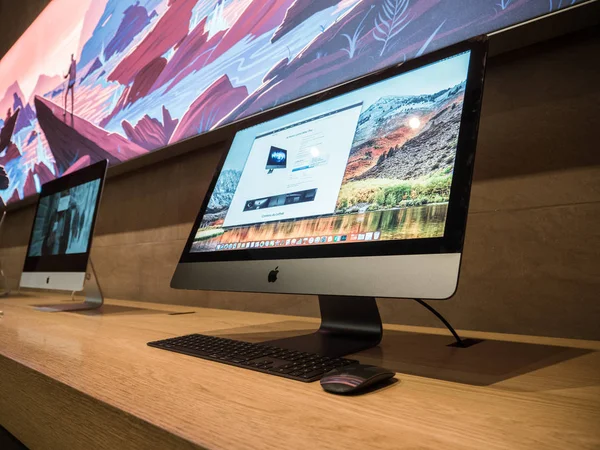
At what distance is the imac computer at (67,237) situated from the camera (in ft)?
4.82

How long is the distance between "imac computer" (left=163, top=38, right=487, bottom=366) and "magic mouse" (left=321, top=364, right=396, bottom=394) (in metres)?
0.11

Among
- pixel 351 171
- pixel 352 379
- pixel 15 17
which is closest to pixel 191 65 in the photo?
pixel 351 171

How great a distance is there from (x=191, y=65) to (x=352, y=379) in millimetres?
1523

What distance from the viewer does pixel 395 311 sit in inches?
42.8

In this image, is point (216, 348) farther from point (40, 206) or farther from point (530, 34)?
point (40, 206)

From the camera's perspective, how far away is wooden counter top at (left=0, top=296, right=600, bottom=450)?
0.37 metres

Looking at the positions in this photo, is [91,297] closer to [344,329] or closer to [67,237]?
[67,237]

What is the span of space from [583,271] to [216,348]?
65 cm

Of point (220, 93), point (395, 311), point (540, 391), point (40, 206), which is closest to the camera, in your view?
point (540, 391)

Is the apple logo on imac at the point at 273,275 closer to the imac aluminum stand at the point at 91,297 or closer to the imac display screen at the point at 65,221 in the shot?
the imac display screen at the point at 65,221

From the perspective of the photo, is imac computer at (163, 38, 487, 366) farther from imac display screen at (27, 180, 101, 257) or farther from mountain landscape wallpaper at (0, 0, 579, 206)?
imac display screen at (27, 180, 101, 257)

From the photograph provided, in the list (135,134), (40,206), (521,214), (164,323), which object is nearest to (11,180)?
(40,206)

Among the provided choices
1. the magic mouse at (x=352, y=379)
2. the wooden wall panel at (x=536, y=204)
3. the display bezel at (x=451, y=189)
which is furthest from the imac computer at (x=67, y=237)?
the magic mouse at (x=352, y=379)

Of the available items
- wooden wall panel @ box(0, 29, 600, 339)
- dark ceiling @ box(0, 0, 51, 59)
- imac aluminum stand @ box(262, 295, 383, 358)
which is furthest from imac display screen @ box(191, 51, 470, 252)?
dark ceiling @ box(0, 0, 51, 59)
